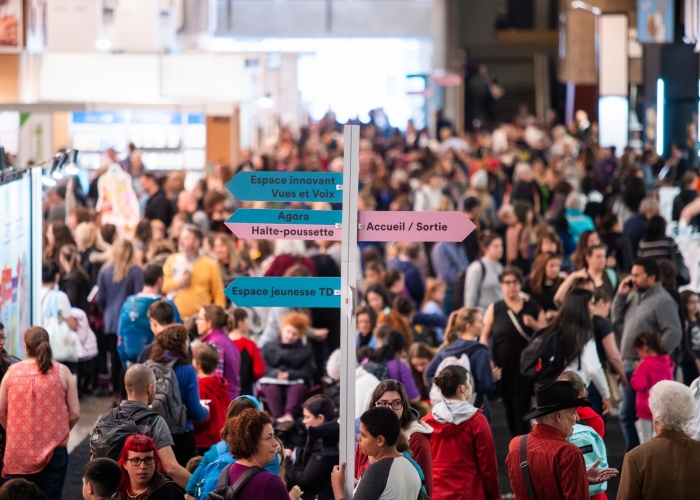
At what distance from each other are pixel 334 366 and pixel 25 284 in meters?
2.39

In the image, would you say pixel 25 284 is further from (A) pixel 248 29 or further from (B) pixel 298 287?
(A) pixel 248 29

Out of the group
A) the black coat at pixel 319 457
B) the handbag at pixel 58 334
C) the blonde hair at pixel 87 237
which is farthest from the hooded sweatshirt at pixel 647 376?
the blonde hair at pixel 87 237

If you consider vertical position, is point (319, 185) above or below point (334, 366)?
above

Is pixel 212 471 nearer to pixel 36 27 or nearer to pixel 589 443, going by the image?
pixel 589 443

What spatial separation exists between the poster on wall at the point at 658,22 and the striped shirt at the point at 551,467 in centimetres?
1610

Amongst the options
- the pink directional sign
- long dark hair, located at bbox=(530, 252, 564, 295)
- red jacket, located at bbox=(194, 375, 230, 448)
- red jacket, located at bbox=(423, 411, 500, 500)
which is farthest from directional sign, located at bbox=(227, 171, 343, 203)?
long dark hair, located at bbox=(530, 252, 564, 295)

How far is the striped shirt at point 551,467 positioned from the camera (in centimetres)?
496

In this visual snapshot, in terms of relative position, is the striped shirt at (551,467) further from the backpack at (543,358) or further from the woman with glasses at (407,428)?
the backpack at (543,358)

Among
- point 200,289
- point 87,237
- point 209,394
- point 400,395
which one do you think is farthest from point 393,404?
point 87,237

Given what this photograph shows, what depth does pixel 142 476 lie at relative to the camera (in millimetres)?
5051

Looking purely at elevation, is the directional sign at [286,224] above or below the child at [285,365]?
above

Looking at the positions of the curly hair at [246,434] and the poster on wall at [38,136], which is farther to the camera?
the poster on wall at [38,136]

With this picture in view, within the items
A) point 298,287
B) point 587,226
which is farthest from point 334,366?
point 587,226

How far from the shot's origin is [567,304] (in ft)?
25.2
